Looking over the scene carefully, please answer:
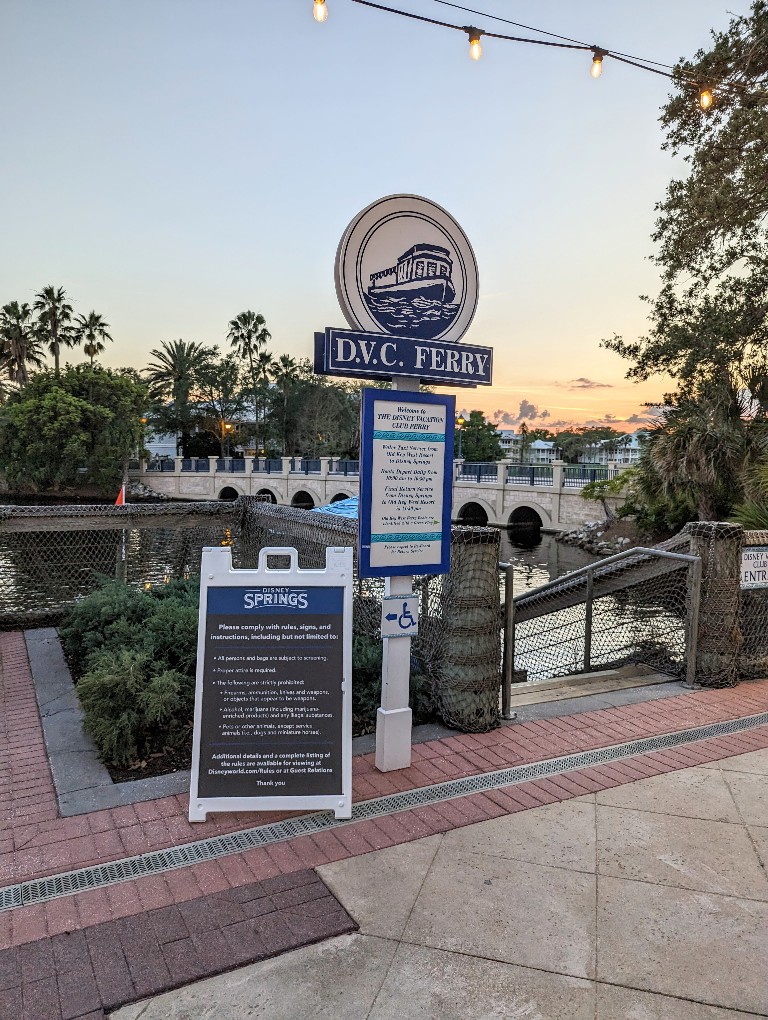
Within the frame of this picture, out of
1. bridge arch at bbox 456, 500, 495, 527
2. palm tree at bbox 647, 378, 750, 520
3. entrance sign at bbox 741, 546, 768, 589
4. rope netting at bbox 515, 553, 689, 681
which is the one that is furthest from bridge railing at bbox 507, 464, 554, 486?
entrance sign at bbox 741, 546, 768, 589

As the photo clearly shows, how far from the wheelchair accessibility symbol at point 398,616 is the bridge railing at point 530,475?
33239 mm

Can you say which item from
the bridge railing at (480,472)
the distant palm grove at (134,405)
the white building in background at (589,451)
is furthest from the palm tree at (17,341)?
the white building in background at (589,451)

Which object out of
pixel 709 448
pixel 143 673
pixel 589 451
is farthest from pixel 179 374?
pixel 589 451

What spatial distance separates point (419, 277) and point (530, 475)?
3475 cm

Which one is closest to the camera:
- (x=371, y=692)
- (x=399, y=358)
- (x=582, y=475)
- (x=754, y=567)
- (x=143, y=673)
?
(x=399, y=358)

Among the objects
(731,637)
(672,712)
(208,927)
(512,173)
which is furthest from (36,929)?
(512,173)

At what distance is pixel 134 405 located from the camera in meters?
48.9

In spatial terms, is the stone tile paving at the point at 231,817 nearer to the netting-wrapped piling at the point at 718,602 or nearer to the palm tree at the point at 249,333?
the netting-wrapped piling at the point at 718,602

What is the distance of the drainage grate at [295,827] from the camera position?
116 inches

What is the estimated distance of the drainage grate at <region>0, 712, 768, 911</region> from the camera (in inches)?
116

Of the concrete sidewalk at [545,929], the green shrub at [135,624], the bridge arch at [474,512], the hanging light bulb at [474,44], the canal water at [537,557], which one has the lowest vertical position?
the canal water at [537,557]

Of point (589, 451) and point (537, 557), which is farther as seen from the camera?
point (589, 451)

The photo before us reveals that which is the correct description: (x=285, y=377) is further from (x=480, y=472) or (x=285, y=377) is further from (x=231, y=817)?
(x=231, y=817)

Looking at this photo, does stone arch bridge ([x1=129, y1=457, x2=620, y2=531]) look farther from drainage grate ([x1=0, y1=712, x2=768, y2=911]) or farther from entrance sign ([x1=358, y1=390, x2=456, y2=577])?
entrance sign ([x1=358, y1=390, x2=456, y2=577])
